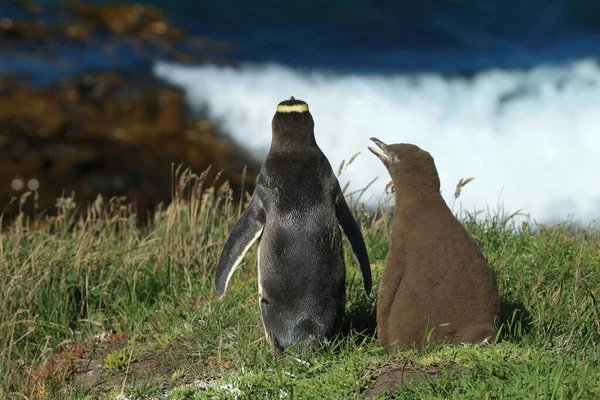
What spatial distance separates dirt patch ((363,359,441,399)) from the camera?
14.5ft

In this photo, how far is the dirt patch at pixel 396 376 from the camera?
14.5 ft

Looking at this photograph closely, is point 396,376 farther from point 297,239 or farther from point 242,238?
point 242,238

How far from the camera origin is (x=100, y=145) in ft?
55.2

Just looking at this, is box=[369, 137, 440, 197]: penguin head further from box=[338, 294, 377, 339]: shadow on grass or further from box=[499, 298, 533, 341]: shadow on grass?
box=[338, 294, 377, 339]: shadow on grass

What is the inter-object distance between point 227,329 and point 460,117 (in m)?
17.2

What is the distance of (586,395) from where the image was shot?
4.16m

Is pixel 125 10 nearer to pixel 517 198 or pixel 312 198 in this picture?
pixel 517 198

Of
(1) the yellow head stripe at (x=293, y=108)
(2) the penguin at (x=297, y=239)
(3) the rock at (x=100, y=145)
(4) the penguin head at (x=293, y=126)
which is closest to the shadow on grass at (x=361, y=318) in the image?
(2) the penguin at (x=297, y=239)

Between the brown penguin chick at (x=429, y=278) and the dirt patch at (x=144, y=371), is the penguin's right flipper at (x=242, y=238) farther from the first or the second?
the brown penguin chick at (x=429, y=278)

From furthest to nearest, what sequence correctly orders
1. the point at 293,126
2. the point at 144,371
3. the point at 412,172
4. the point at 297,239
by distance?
the point at 144,371
the point at 293,126
the point at 297,239
the point at 412,172

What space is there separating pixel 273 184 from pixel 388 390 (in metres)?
1.62

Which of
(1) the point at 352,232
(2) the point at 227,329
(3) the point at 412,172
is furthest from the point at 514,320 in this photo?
(2) the point at 227,329

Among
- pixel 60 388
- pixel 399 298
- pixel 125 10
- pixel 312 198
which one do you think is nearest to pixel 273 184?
pixel 312 198

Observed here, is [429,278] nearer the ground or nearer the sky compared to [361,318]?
nearer the sky
